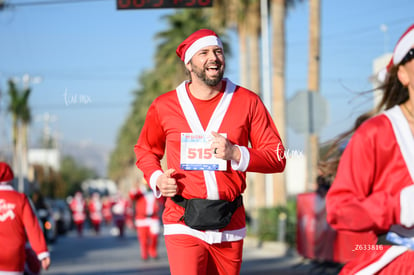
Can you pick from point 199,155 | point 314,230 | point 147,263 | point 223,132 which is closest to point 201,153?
point 199,155

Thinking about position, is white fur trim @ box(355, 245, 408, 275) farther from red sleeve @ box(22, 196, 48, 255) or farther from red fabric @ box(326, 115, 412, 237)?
red sleeve @ box(22, 196, 48, 255)

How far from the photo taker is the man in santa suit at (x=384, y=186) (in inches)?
132

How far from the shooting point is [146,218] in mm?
18906

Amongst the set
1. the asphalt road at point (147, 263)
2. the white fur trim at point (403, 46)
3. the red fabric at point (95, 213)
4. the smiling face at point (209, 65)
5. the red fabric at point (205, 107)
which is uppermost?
the smiling face at point (209, 65)

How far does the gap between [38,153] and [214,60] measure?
6246 inches

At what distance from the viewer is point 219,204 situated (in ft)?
16.8

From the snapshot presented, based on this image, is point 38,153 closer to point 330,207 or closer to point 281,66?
point 281,66

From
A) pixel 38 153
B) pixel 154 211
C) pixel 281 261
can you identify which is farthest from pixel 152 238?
pixel 38 153

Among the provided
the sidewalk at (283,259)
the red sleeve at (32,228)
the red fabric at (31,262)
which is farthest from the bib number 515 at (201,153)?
the sidewalk at (283,259)

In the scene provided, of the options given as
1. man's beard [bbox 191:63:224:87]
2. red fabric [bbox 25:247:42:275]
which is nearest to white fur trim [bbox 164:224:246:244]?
man's beard [bbox 191:63:224:87]

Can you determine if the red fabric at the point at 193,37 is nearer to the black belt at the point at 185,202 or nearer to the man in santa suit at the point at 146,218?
the black belt at the point at 185,202

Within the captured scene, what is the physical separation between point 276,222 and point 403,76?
18.1m

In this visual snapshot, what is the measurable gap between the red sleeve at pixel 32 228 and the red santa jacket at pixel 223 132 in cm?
207

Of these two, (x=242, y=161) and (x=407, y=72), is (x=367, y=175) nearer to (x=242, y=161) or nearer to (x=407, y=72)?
(x=407, y=72)
